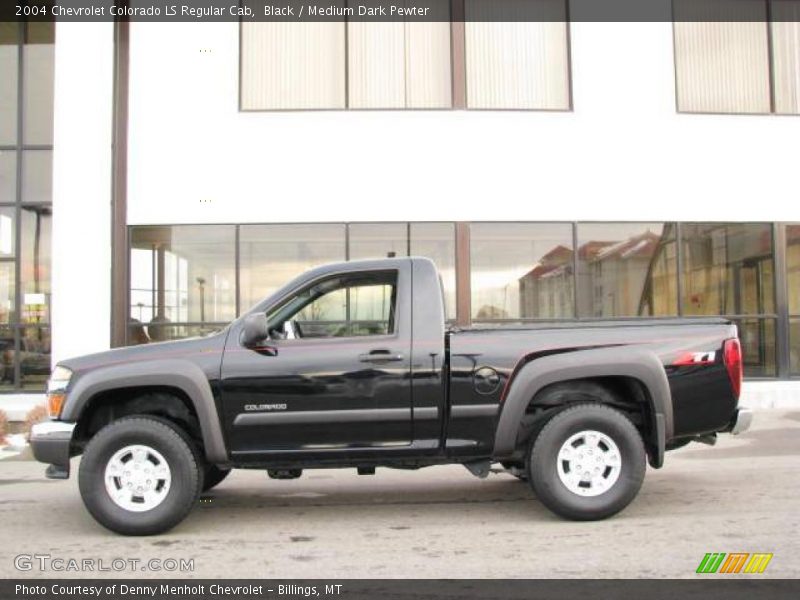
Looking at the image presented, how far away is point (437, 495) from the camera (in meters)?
7.00

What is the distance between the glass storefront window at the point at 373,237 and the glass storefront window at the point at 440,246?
0.16 metres

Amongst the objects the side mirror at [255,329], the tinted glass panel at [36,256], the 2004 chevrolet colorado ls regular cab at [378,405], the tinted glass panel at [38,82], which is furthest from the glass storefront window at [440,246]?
the side mirror at [255,329]

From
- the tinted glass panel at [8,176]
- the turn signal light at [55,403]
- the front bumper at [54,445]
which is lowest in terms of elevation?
the front bumper at [54,445]

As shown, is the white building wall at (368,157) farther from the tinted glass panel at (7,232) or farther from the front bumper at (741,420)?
the front bumper at (741,420)

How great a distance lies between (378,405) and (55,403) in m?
2.35

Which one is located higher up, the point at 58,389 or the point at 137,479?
the point at 58,389

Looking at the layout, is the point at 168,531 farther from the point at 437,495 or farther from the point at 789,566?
the point at 789,566

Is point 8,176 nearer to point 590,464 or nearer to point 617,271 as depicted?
point 617,271

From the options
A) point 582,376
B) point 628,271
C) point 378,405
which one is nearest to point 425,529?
point 378,405

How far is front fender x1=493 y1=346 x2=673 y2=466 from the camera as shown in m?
5.61

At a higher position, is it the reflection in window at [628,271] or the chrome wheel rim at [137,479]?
the reflection in window at [628,271]

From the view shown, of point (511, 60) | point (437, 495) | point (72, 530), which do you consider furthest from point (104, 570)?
point (511, 60)

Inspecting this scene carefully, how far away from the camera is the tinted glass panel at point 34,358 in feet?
43.5

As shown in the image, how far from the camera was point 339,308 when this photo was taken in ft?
21.1
